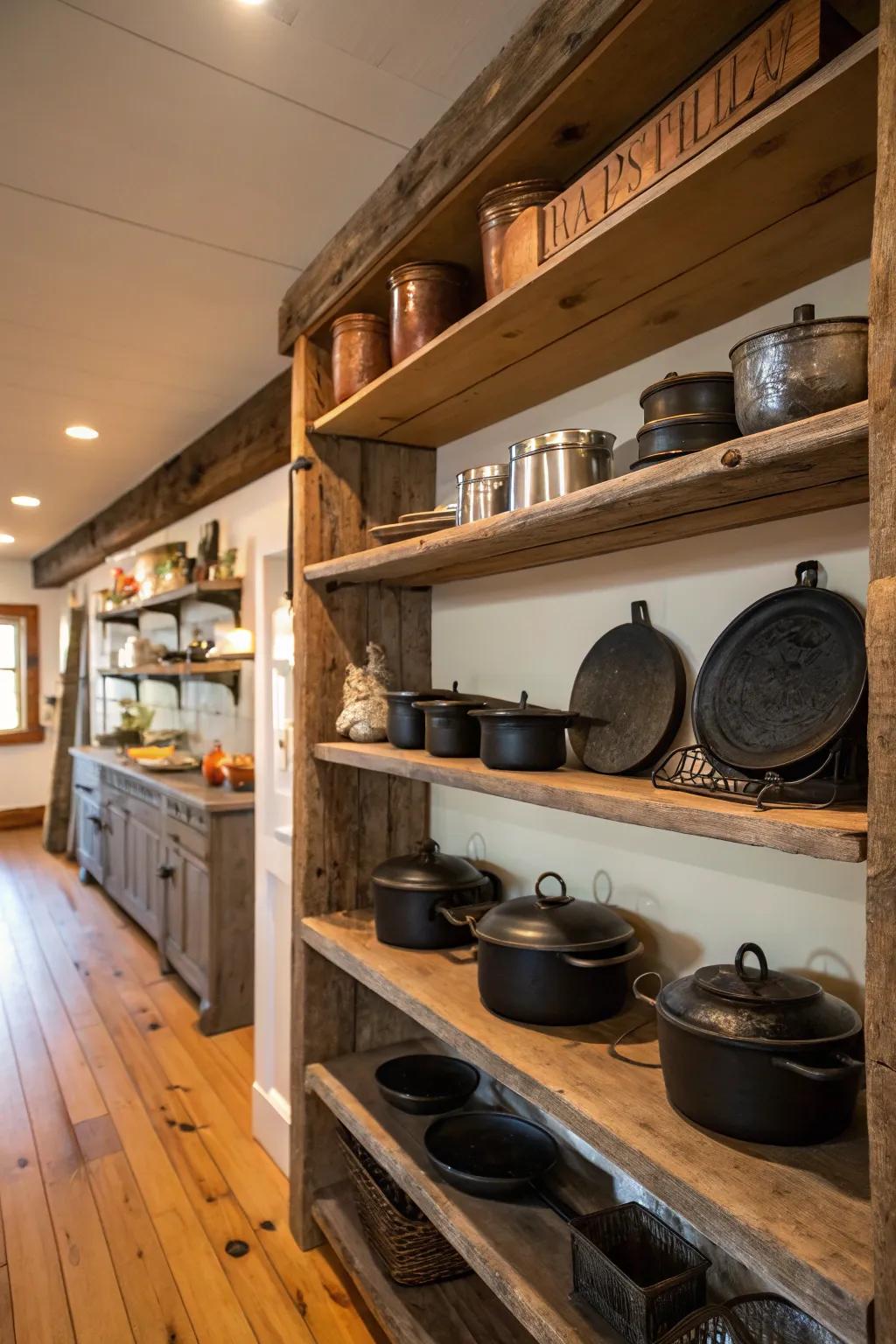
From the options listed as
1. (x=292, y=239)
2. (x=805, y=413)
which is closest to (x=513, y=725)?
(x=805, y=413)

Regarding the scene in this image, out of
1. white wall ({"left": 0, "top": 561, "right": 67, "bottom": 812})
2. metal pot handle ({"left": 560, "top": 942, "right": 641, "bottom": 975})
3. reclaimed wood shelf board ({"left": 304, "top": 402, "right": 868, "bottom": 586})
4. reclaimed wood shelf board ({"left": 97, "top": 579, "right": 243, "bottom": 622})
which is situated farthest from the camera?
white wall ({"left": 0, "top": 561, "right": 67, "bottom": 812})

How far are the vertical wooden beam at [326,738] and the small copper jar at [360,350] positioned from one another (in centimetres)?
20

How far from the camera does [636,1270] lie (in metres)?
1.35

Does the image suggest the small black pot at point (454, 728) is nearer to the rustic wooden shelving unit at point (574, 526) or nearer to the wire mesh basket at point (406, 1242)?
the rustic wooden shelving unit at point (574, 526)

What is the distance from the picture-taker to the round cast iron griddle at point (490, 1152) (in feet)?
4.88

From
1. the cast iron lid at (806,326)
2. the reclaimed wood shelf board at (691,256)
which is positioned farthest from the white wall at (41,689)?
the cast iron lid at (806,326)

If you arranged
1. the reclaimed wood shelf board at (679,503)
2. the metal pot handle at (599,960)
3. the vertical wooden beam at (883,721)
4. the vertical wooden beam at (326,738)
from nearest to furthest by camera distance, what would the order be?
the vertical wooden beam at (883,721) → the reclaimed wood shelf board at (679,503) → the metal pot handle at (599,960) → the vertical wooden beam at (326,738)

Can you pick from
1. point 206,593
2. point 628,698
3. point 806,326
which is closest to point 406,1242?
point 628,698

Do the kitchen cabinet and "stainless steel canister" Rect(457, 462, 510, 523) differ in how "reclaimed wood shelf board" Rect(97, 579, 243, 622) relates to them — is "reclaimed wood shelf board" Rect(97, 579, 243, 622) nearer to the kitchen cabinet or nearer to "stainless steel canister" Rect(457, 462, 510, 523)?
the kitchen cabinet

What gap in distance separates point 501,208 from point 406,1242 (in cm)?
199

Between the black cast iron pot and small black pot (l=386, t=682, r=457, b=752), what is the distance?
24 centimetres

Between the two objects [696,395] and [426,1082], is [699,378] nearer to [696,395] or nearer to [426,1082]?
[696,395]

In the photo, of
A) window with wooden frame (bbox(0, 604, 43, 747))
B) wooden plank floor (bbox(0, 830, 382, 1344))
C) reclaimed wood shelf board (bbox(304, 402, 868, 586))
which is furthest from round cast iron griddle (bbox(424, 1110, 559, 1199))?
window with wooden frame (bbox(0, 604, 43, 747))

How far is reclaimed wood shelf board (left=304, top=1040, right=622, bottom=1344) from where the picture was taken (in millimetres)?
1221
